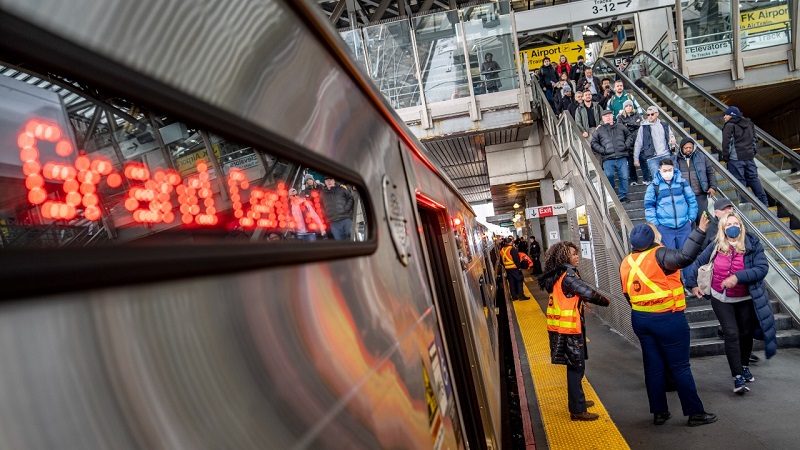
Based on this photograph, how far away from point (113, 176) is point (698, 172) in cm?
856

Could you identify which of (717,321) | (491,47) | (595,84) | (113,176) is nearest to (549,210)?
(595,84)

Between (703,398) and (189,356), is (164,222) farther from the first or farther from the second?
(703,398)

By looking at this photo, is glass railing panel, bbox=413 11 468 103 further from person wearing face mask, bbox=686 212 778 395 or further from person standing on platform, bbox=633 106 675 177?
person wearing face mask, bbox=686 212 778 395

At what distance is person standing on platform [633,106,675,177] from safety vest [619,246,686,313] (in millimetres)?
5347

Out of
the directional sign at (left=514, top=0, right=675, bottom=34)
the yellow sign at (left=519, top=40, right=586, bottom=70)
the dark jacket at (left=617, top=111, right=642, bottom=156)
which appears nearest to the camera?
the dark jacket at (left=617, top=111, right=642, bottom=156)

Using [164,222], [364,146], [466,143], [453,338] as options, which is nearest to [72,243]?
[164,222]

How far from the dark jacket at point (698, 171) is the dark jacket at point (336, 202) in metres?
7.83

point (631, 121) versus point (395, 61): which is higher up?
point (395, 61)

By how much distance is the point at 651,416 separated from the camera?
15.1ft

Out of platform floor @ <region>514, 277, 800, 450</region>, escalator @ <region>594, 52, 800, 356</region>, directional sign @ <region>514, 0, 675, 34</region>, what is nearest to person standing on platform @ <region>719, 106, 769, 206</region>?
escalator @ <region>594, 52, 800, 356</region>

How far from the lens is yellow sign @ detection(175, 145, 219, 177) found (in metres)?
0.69

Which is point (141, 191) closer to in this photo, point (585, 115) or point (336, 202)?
point (336, 202)

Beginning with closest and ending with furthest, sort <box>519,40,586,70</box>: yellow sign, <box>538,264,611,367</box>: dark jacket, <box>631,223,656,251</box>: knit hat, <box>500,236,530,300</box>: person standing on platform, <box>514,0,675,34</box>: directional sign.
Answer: <box>631,223,656,251</box>: knit hat < <box>538,264,611,367</box>: dark jacket < <box>500,236,530,300</box>: person standing on platform < <box>514,0,675,34</box>: directional sign < <box>519,40,586,70</box>: yellow sign

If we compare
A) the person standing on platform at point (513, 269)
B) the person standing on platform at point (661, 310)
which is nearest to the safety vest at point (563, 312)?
the person standing on platform at point (661, 310)
